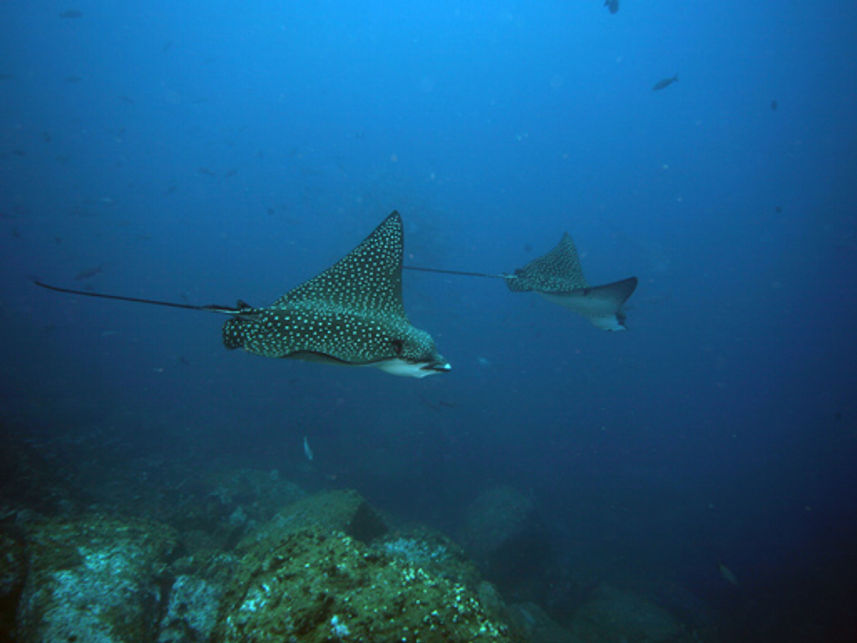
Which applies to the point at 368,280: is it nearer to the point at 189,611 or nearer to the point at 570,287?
the point at 189,611

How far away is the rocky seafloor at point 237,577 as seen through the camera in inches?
73.9

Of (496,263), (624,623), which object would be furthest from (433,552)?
(496,263)

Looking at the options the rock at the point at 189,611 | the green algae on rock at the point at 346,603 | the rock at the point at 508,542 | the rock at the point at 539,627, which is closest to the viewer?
the green algae on rock at the point at 346,603

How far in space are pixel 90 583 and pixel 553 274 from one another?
777 centimetres

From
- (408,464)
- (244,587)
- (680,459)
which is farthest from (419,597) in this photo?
(680,459)

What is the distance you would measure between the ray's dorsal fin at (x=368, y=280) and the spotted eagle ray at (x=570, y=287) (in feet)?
4.95

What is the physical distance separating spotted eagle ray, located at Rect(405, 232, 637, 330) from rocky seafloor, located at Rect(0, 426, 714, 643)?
13.5 feet

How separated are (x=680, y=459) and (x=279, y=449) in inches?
1107

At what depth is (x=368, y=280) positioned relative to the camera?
446cm

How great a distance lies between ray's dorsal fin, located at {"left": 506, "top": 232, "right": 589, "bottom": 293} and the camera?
22.9 feet

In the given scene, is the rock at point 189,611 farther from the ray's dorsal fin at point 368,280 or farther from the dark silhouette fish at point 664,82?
the dark silhouette fish at point 664,82

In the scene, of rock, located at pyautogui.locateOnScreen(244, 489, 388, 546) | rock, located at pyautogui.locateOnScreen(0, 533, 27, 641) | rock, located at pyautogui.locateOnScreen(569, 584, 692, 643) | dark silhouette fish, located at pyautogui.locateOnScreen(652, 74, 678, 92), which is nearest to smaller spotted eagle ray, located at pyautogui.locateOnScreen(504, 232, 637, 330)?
rock, located at pyautogui.locateOnScreen(244, 489, 388, 546)

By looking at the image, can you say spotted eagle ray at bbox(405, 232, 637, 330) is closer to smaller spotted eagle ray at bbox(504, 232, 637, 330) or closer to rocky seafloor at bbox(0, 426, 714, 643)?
smaller spotted eagle ray at bbox(504, 232, 637, 330)

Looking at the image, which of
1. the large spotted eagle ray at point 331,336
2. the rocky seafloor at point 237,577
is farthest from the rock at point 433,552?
the large spotted eagle ray at point 331,336
